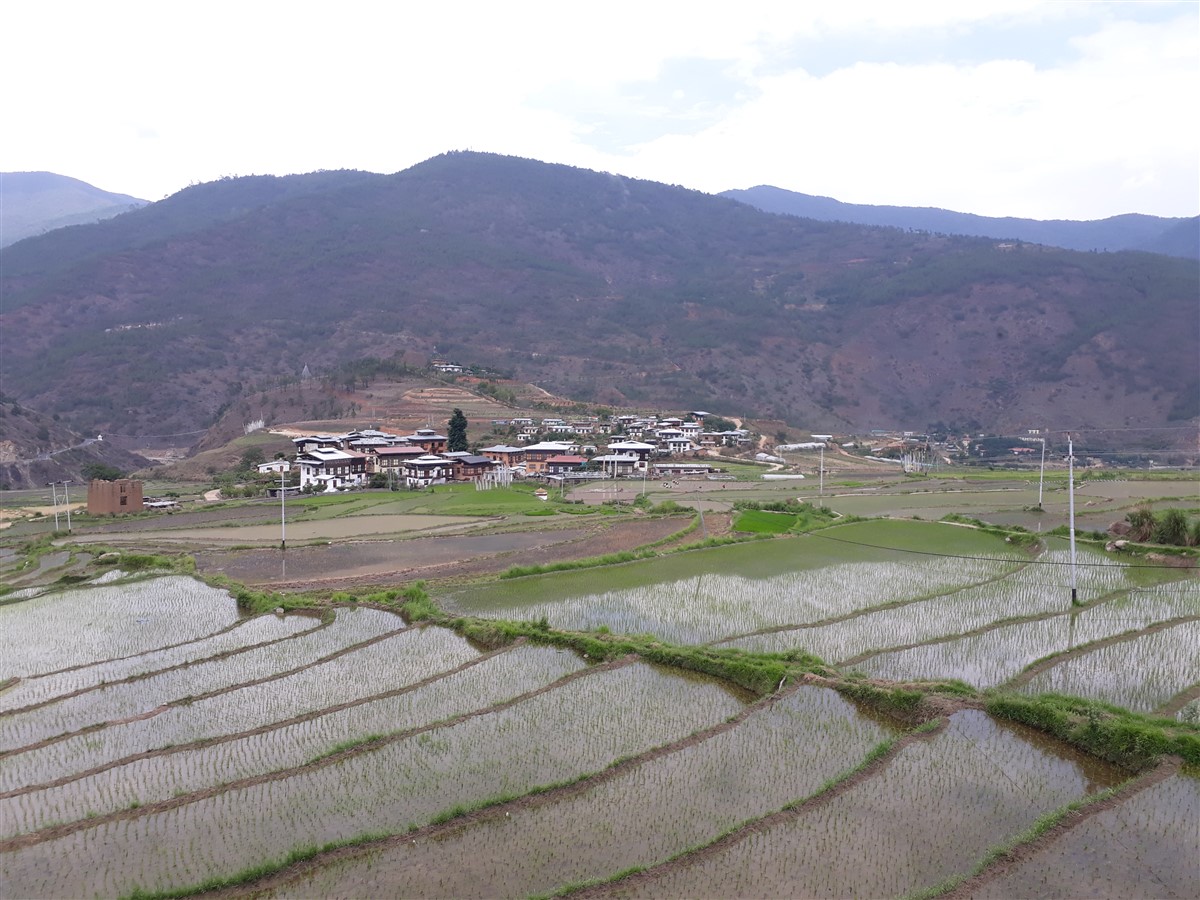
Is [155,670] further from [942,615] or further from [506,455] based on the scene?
[506,455]

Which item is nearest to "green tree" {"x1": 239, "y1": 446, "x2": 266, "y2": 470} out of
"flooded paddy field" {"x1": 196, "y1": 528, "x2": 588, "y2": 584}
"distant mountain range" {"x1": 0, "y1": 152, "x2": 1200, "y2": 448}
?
"distant mountain range" {"x1": 0, "y1": 152, "x2": 1200, "y2": 448}

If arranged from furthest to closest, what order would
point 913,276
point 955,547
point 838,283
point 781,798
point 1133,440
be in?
point 838,283 → point 913,276 → point 1133,440 → point 955,547 → point 781,798

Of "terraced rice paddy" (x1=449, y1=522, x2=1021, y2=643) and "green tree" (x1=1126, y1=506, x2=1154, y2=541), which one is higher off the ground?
"green tree" (x1=1126, y1=506, x2=1154, y2=541)

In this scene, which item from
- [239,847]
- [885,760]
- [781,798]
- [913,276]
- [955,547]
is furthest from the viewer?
[913,276]

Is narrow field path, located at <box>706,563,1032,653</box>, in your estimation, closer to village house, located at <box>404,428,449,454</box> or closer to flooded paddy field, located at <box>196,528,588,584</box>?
flooded paddy field, located at <box>196,528,588,584</box>

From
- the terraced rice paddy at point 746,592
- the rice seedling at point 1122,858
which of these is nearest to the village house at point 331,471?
the terraced rice paddy at point 746,592

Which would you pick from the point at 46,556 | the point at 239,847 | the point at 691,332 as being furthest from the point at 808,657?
the point at 691,332

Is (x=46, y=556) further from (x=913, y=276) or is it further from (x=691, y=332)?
(x=913, y=276)
